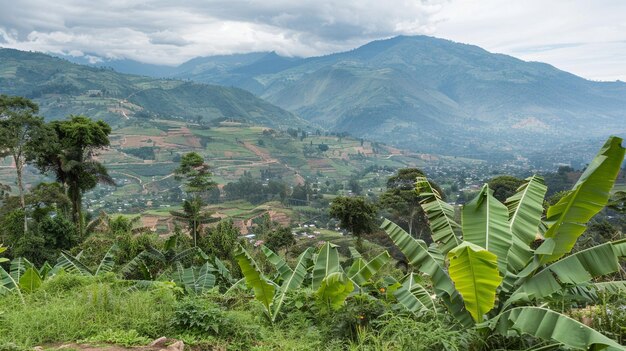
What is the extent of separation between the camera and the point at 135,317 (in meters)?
5.18

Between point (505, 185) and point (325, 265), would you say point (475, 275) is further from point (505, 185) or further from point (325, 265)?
point (505, 185)

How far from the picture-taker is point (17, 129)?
60.3ft

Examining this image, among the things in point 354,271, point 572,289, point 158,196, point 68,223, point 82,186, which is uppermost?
point 572,289

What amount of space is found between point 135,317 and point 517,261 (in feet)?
14.9

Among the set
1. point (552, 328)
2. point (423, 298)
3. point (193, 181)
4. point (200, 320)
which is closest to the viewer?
point (552, 328)

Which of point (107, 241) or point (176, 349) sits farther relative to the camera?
point (107, 241)

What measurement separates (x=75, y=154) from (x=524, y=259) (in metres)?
20.2

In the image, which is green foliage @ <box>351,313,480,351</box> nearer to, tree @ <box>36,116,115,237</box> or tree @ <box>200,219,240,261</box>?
tree @ <box>200,219,240,261</box>

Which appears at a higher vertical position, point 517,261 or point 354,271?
point 517,261

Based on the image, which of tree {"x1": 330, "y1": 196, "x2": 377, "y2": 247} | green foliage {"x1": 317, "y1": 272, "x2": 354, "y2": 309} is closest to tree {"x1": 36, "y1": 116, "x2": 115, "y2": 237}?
tree {"x1": 330, "y1": 196, "x2": 377, "y2": 247}

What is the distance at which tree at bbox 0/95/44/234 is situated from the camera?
18.1 metres

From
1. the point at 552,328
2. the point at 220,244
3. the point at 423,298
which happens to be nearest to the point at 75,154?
the point at 220,244

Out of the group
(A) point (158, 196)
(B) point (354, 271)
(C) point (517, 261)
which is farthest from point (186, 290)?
(A) point (158, 196)

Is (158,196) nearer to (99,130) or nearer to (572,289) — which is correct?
(99,130)
